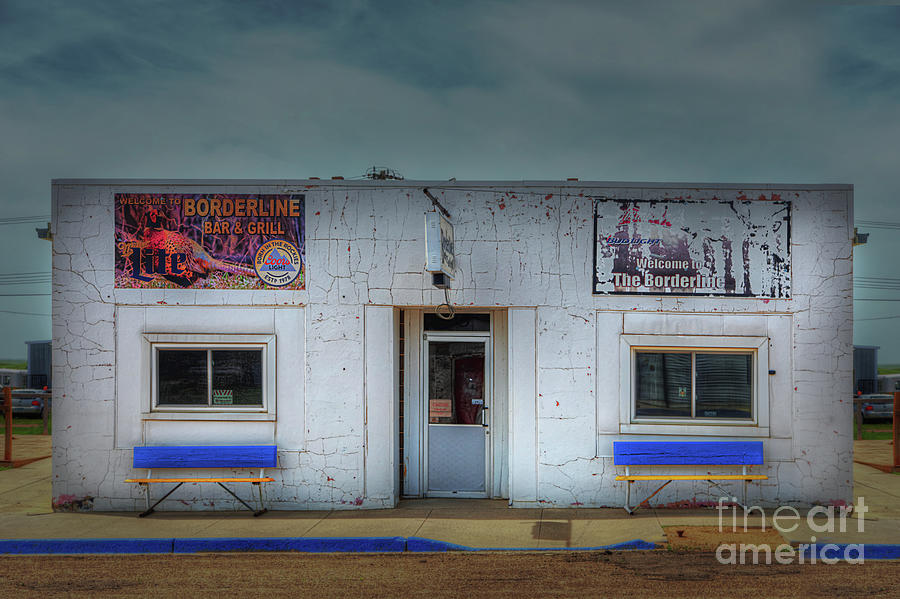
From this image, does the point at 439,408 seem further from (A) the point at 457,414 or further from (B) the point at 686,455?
(B) the point at 686,455

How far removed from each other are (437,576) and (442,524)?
157cm

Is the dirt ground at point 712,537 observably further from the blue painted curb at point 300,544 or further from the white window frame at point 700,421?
the blue painted curb at point 300,544

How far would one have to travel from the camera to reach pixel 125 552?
757 centimetres

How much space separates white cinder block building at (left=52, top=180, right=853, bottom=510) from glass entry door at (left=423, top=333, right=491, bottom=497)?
2.16 feet

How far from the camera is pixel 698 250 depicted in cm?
910

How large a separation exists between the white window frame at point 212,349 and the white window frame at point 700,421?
4.77m

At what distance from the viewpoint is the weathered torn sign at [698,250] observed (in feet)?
29.8

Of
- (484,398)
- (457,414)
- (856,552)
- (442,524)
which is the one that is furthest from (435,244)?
(856,552)

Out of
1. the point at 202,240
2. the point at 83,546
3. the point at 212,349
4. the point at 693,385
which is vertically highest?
the point at 202,240

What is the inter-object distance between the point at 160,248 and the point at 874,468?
12.4m

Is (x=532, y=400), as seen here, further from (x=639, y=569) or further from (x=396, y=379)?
(x=639, y=569)

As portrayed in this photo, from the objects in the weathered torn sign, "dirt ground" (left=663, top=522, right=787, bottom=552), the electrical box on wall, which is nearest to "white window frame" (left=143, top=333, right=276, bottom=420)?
the electrical box on wall

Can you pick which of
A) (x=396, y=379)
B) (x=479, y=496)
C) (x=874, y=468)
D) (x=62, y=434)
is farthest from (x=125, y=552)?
(x=874, y=468)

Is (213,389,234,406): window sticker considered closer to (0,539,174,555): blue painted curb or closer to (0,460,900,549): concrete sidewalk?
(0,460,900,549): concrete sidewalk
